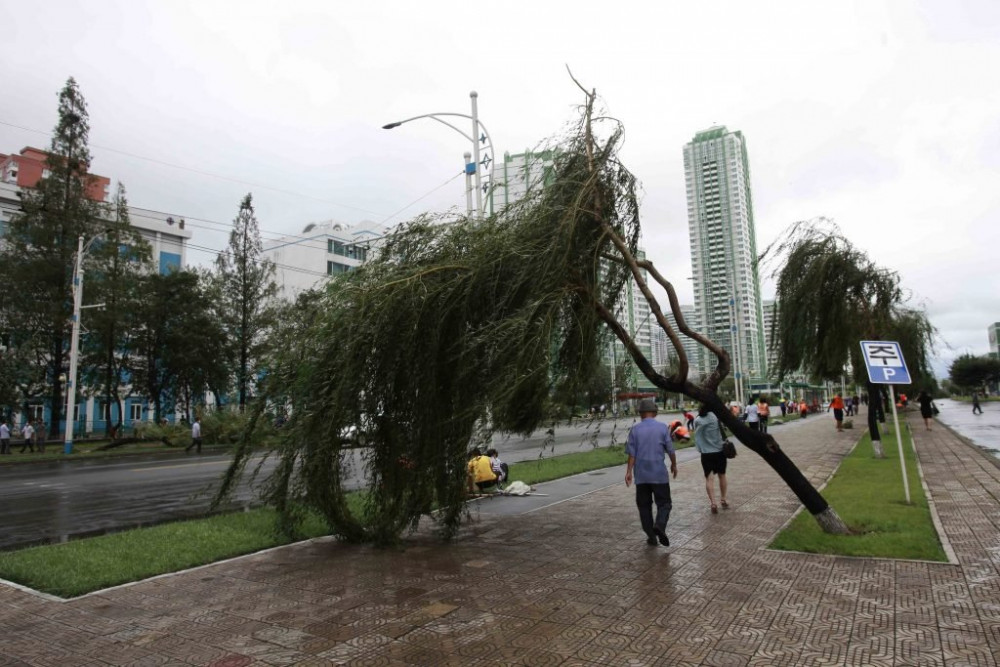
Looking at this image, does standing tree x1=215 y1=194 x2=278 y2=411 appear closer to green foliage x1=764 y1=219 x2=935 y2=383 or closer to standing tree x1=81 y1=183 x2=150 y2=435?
standing tree x1=81 y1=183 x2=150 y2=435

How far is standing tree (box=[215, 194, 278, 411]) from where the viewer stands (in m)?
44.0

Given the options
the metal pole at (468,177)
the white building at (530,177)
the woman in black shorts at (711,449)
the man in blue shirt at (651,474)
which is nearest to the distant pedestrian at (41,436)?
the metal pole at (468,177)

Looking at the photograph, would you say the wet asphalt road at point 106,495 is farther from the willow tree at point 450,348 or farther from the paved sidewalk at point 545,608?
the paved sidewalk at point 545,608

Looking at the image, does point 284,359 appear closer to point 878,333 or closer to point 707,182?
point 878,333

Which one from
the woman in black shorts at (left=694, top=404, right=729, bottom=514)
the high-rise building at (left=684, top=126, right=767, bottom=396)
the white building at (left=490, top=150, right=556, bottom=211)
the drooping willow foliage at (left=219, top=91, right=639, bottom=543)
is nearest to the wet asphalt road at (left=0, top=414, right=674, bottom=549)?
the drooping willow foliage at (left=219, top=91, right=639, bottom=543)

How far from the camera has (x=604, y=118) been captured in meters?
7.73

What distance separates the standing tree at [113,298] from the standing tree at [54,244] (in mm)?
1374

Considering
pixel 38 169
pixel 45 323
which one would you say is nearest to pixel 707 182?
pixel 45 323

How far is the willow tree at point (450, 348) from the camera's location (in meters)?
6.78

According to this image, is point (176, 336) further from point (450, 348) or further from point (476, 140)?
point (450, 348)

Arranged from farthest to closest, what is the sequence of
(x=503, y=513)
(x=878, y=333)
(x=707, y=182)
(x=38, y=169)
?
(x=38, y=169), (x=707, y=182), (x=878, y=333), (x=503, y=513)

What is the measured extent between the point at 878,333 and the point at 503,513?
12295 millimetres

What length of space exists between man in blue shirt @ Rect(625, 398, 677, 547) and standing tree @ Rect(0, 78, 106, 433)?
3473cm

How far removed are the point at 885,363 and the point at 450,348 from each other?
677 centimetres
